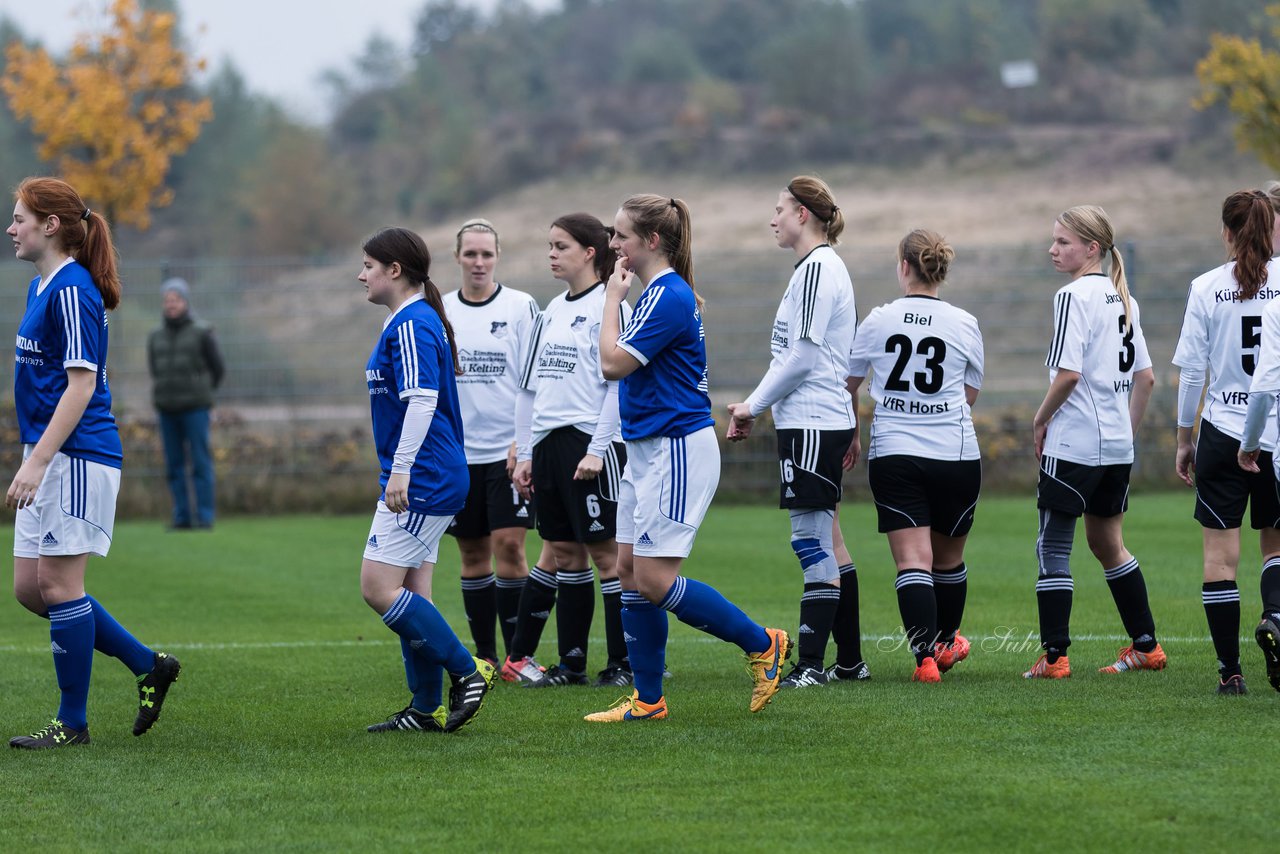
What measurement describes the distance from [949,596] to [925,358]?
1.13 m

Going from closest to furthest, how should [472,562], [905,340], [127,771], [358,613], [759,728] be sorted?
[127,771] < [759,728] < [905,340] < [472,562] < [358,613]

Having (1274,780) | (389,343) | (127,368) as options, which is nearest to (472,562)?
(389,343)

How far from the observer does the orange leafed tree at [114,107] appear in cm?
2206

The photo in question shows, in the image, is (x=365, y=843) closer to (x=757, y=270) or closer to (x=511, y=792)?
(x=511, y=792)

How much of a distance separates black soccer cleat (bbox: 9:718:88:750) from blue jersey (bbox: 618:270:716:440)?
7.74 ft

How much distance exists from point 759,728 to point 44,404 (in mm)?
2873

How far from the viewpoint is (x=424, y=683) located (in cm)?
601

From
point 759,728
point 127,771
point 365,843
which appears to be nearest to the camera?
point 365,843

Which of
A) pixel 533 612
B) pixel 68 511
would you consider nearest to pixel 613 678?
pixel 533 612

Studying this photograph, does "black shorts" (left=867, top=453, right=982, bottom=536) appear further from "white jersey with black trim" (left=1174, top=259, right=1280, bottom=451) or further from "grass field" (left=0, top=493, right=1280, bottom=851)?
"white jersey with black trim" (left=1174, top=259, right=1280, bottom=451)

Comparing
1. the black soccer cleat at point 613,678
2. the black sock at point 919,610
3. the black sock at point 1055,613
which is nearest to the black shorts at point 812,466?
the black sock at point 919,610

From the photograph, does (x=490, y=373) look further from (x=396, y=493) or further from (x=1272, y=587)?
(x=1272, y=587)

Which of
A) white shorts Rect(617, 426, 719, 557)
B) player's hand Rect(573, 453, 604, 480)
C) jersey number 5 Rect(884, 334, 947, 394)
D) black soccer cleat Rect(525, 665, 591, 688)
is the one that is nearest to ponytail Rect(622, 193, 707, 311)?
white shorts Rect(617, 426, 719, 557)

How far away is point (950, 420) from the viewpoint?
6.71 meters
